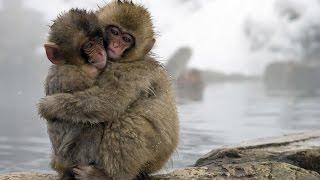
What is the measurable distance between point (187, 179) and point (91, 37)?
1.48 m

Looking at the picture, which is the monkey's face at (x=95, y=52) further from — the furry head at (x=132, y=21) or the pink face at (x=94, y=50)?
the furry head at (x=132, y=21)

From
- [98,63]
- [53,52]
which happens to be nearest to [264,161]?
[98,63]

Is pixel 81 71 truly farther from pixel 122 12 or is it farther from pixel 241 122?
pixel 241 122

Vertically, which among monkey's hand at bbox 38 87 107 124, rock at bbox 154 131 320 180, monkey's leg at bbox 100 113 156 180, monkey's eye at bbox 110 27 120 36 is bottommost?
rock at bbox 154 131 320 180

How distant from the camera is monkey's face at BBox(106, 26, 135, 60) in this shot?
415 cm

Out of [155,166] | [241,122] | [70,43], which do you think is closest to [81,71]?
[70,43]

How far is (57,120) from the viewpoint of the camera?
4.13m

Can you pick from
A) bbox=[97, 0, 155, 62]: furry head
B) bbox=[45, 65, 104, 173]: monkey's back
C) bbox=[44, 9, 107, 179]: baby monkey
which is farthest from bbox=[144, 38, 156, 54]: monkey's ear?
bbox=[45, 65, 104, 173]: monkey's back

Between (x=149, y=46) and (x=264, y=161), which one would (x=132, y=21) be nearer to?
(x=149, y=46)

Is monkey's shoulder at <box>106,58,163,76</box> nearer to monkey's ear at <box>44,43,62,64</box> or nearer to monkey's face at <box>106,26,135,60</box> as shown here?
monkey's face at <box>106,26,135,60</box>

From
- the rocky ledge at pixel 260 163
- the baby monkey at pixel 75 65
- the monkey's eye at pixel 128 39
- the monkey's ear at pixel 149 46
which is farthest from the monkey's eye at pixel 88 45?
the rocky ledge at pixel 260 163

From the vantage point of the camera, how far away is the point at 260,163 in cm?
515

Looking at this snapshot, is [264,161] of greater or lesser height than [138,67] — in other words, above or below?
below

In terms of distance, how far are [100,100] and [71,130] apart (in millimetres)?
294
